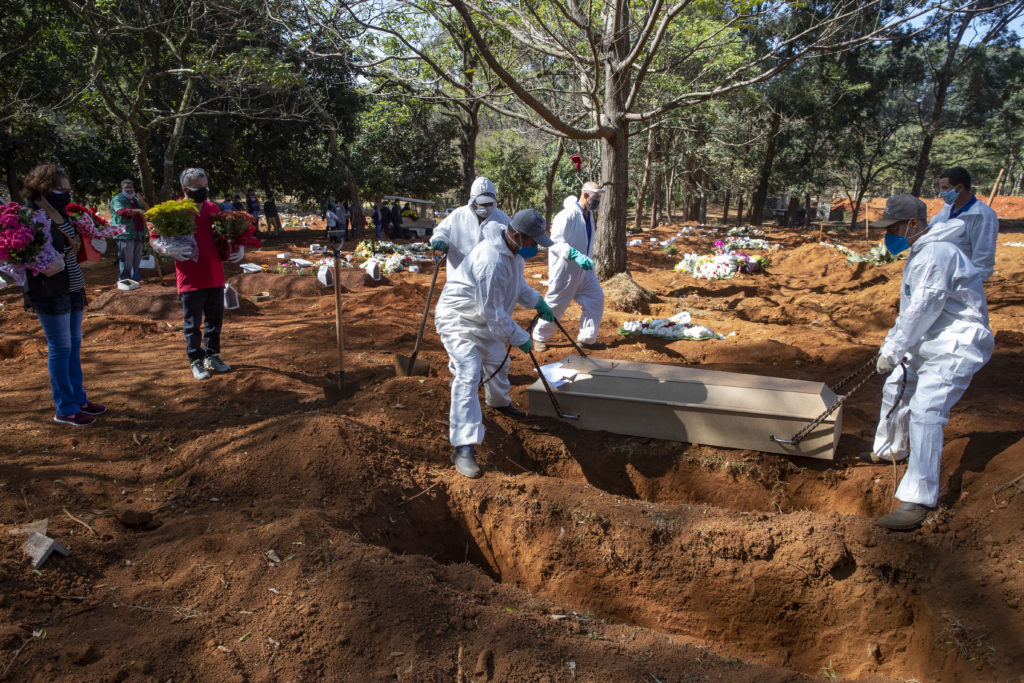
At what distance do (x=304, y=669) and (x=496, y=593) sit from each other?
0.97 metres

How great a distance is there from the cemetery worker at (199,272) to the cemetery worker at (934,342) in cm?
507

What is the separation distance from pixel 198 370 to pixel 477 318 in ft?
9.61

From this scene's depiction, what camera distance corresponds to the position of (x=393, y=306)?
9586mm

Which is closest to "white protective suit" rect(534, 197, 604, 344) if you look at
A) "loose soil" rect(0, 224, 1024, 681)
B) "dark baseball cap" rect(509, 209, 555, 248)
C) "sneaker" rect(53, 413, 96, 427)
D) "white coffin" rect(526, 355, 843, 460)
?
"loose soil" rect(0, 224, 1024, 681)

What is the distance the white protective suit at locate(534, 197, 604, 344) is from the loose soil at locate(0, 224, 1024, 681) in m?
1.36

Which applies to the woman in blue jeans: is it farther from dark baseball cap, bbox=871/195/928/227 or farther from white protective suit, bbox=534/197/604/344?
dark baseball cap, bbox=871/195/928/227

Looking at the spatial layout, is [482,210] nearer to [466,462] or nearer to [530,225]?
[530,225]

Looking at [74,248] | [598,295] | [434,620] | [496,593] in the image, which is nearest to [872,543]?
[496,593]

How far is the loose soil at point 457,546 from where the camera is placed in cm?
261

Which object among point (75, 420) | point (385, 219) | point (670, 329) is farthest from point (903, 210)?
point (385, 219)

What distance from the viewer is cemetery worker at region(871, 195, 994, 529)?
11.3 feet

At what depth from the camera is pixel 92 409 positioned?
4762mm

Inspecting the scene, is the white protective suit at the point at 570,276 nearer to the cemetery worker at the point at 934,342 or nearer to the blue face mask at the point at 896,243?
the blue face mask at the point at 896,243

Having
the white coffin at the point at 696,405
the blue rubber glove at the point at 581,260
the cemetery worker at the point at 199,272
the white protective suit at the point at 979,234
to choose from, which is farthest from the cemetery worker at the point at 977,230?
the cemetery worker at the point at 199,272
